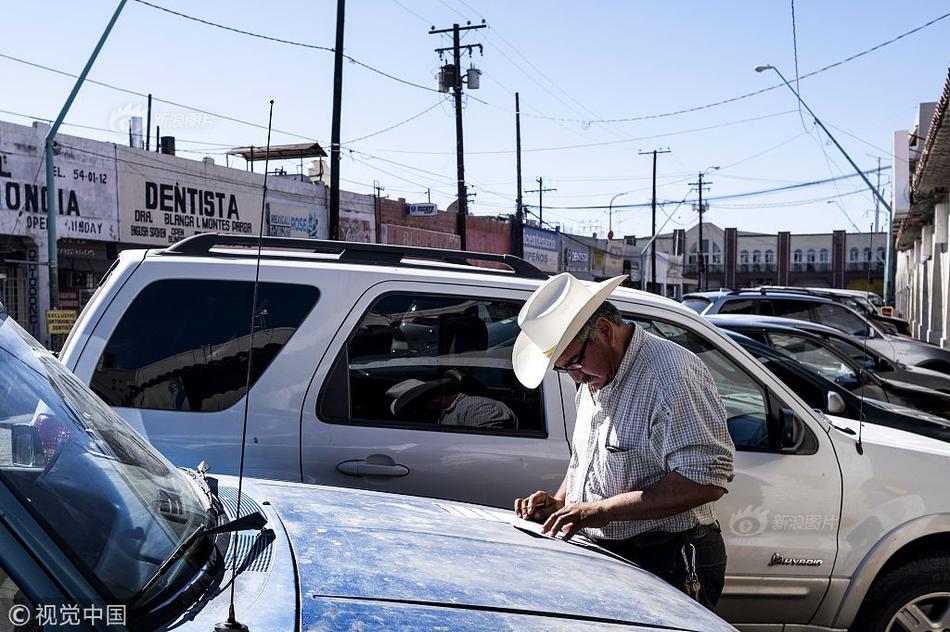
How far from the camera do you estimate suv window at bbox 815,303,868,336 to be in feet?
43.6

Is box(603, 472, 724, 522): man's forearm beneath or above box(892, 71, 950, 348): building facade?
beneath

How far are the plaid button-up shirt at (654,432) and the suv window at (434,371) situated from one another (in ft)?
2.45

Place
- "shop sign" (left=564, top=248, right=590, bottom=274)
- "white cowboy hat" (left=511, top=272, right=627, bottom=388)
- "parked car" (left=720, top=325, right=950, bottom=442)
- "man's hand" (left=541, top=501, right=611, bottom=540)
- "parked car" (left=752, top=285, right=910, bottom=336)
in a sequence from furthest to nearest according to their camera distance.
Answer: "shop sign" (left=564, top=248, right=590, bottom=274) → "parked car" (left=752, top=285, right=910, bottom=336) → "parked car" (left=720, top=325, right=950, bottom=442) → "white cowboy hat" (left=511, top=272, right=627, bottom=388) → "man's hand" (left=541, top=501, right=611, bottom=540)

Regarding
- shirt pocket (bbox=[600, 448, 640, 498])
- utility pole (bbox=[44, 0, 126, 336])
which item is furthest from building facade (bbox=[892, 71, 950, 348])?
utility pole (bbox=[44, 0, 126, 336])

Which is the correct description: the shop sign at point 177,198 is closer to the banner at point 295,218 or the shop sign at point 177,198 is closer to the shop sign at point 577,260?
the banner at point 295,218

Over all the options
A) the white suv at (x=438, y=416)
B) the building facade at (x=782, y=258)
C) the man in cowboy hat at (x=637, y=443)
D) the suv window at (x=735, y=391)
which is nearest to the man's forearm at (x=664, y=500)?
the man in cowboy hat at (x=637, y=443)

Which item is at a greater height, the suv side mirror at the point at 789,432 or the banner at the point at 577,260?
the banner at the point at 577,260

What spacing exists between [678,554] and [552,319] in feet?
3.08

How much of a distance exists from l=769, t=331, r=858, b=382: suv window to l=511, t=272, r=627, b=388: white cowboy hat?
21.8 ft

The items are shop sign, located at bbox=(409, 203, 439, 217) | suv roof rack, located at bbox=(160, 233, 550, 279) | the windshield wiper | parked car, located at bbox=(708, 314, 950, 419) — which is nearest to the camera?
the windshield wiper

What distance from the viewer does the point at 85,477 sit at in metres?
1.88

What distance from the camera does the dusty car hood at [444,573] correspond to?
5.74ft

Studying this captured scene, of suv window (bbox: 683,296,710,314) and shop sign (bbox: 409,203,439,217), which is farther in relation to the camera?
shop sign (bbox: 409,203,439,217)

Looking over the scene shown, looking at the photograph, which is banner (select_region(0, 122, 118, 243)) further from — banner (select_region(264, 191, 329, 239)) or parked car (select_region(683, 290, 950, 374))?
parked car (select_region(683, 290, 950, 374))
